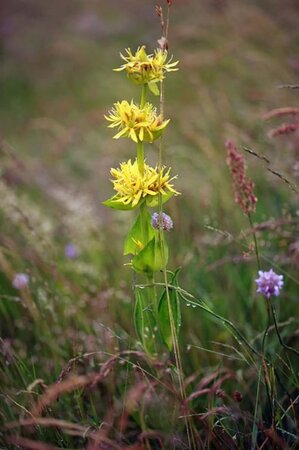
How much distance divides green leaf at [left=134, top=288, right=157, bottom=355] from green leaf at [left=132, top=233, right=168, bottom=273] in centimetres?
6

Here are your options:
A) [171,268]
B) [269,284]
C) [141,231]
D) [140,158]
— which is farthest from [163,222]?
[171,268]

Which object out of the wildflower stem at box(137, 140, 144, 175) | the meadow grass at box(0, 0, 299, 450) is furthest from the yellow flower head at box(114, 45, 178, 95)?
the meadow grass at box(0, 0, 299, 450)

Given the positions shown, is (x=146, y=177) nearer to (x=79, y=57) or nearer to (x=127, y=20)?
(x=79, y=57)

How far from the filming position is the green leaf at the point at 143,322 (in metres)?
1.32

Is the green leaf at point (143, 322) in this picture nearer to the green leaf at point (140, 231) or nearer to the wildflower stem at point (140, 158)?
the green leaf at point (140, 231)

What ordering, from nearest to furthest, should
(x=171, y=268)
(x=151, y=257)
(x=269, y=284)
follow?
(x=269, y=284), (x=151, y=257), (x=171, y=268)

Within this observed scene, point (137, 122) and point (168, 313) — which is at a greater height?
point (137, 122)

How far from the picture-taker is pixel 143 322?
4.43 ft

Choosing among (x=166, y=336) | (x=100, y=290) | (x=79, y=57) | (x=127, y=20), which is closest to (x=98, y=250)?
(x=100, y=290)

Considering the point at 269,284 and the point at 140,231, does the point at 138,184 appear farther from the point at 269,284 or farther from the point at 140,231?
the point at 269,284

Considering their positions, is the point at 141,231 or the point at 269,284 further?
the point at 141,231

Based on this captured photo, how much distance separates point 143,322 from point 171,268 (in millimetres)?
849

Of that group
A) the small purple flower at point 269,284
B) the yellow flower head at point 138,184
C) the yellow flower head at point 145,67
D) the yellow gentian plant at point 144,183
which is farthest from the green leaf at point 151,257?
the yellow flower head at point 145,67

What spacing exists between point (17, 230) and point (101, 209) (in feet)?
2.27
